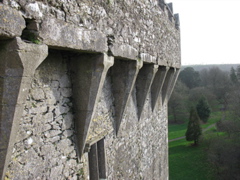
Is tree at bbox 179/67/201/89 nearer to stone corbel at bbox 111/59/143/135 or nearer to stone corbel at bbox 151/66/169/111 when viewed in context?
stone corbel at bbox 151/66/169/111

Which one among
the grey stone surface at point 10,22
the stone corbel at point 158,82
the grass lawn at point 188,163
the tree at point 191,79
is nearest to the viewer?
the grey stone surface at point 10,22

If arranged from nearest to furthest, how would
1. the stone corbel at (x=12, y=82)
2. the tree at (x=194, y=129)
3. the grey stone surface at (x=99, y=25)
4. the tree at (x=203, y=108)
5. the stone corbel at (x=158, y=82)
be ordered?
the stone corbel at (x=12, y=82), the grey stone surface at (x=99, y=25), the stone corbel at (x=158, y=82), the tree at (x=194, y=129), the tree at (x=203, y=108)

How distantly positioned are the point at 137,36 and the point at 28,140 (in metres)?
2.75

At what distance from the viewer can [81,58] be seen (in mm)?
3113

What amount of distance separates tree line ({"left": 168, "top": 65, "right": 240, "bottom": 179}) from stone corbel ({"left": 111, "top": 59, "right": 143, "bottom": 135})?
14029 millimetres

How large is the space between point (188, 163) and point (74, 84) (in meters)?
17.3

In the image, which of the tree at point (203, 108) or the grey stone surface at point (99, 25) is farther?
the tree at point (203, 108)

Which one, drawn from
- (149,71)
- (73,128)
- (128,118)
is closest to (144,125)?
(128,118)

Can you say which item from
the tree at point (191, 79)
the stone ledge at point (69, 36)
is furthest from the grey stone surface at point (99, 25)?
the tree at point (191, 79)

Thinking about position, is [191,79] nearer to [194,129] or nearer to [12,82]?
[194,129]

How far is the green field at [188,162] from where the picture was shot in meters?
16.4

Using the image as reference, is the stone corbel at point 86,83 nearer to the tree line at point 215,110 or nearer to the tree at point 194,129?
the tree line at point 215,110

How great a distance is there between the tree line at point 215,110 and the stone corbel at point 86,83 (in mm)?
15093

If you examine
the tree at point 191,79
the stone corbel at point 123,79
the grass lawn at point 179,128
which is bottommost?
the grass lawn at point 179,128
